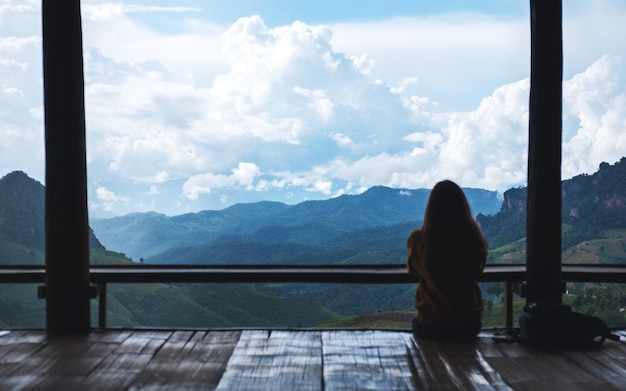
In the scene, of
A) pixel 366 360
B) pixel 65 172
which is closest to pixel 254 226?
pixel 65 172

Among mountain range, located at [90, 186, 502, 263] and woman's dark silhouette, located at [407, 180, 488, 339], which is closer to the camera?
woman's dark silhouette, located at [407, 180, 488, 339]

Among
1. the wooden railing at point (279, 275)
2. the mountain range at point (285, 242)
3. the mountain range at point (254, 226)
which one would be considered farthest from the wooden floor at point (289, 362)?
the mountain range at point (254, 226)

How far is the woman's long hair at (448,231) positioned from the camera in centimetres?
373

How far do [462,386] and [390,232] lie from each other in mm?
15194

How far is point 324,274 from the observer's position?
429cm

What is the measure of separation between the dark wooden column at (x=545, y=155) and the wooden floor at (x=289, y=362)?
1.83ft

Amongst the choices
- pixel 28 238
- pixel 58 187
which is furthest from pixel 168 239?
pixel 58 187

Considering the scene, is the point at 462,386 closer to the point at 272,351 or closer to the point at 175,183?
the point at 272,351

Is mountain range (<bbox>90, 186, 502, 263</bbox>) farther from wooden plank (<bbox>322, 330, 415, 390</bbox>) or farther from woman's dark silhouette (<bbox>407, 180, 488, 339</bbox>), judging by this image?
woman's dark silhouette (<bbox>407, 180, 488, 339</bbox>)

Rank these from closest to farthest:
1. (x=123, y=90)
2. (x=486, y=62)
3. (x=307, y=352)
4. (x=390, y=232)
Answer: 1. (x=307, y=352)
2. (x=486, y=62)
3. (x=390, y=232)
4. (x=123, y=90)

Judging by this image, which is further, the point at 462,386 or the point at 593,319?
the point at 593,319

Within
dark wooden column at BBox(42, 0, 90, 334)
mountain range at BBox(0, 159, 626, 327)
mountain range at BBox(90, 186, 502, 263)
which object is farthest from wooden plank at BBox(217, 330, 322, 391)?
mountain range at BBox(90, 186, 502, 263)

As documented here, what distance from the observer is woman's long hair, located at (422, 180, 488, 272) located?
373 centimetres

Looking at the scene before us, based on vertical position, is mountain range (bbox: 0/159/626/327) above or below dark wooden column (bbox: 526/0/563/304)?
below
